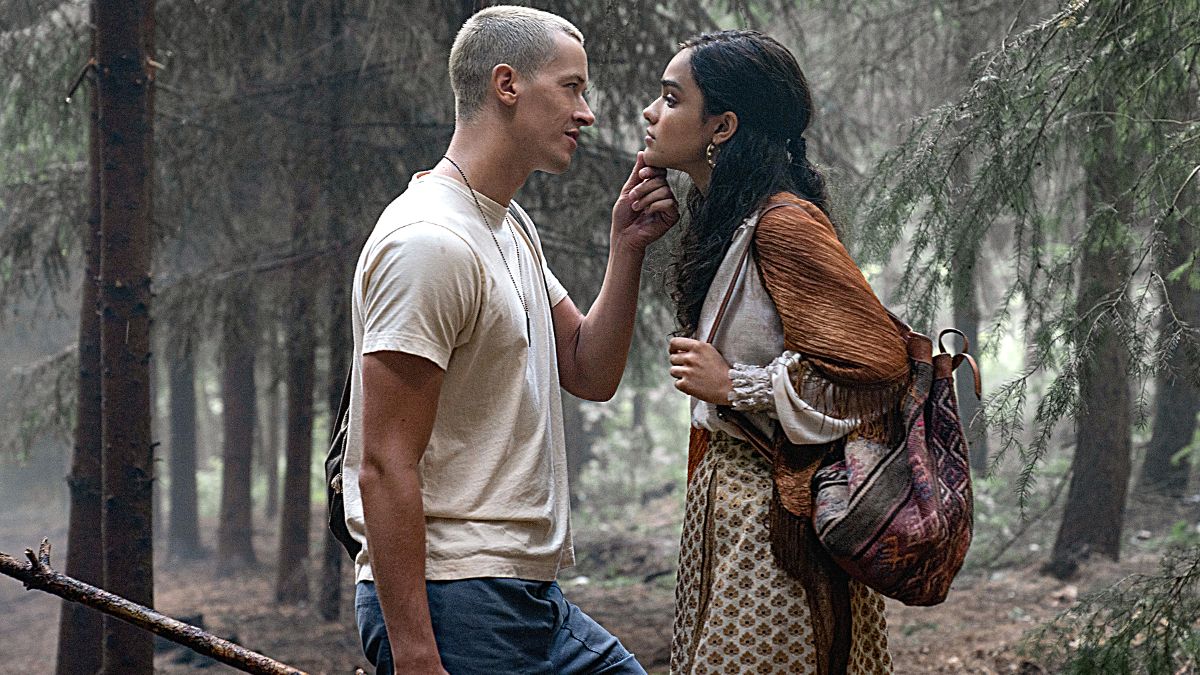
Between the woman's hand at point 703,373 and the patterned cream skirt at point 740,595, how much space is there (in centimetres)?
18

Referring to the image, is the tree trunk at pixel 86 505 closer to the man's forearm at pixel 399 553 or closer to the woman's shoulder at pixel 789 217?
the man's forearm at pixel 399 553

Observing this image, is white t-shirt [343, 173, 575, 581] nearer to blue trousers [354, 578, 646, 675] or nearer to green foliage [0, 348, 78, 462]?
blue trousers [354, 578, 646, 675]

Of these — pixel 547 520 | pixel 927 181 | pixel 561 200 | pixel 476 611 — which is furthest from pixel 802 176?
pixel 561 200

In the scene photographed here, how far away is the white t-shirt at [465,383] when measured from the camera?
224 cm

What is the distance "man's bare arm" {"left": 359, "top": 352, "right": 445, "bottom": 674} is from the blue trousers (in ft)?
0.31

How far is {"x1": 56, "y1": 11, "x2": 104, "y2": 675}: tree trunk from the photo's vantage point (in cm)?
584

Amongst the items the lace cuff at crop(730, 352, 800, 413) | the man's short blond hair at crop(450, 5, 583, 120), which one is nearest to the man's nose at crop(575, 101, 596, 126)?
the man's short blond hair at crop(450, 5, 583, 120)

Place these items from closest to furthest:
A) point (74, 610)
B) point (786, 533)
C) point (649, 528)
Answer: point (786, 533) < point (74, 610) < point (649, 528)

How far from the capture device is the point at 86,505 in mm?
6078

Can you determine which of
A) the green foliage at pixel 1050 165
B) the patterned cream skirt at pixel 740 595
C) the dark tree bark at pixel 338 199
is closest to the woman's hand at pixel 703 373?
the patterned cream skirt at pixel 740 595

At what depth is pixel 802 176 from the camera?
2748 millimetres

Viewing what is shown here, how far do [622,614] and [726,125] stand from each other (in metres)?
7.16

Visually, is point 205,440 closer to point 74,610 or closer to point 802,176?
point 74,610

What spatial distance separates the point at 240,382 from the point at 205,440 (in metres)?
13.7
